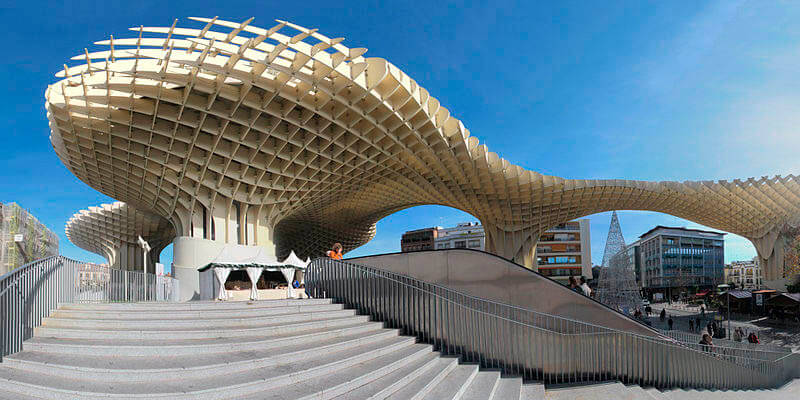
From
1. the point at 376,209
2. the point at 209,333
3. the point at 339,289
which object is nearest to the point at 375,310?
the point at 339,289

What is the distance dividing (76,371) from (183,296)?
22.6 m

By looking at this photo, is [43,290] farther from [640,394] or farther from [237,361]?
[640,394]

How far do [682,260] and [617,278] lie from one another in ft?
263

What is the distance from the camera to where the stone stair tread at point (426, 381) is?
21.2ft

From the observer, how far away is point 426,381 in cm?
723

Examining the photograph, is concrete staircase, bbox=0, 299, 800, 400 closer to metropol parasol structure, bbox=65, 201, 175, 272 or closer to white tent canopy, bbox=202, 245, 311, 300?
white tent canopy, bbox=202, 245, 311, 300

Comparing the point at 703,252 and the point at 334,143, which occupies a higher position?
the point at 334,143

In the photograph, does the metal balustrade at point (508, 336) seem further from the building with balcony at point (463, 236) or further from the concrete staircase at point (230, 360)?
Answer: the building with balcony at point (463, 236)

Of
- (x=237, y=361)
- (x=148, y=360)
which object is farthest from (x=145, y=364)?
(x=237, y=361)

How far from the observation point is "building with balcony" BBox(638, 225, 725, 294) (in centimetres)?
9750

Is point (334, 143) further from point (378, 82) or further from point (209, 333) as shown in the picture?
point (209, 333)

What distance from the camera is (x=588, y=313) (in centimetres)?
1198

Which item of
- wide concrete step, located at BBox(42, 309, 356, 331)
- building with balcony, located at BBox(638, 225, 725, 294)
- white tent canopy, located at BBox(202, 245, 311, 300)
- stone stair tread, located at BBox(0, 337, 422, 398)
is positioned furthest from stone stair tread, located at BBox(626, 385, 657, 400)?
building with balcony, located at BBox(638, 225, 725, 294)

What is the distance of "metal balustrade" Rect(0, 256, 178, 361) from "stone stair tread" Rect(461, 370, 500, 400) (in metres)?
6.69
